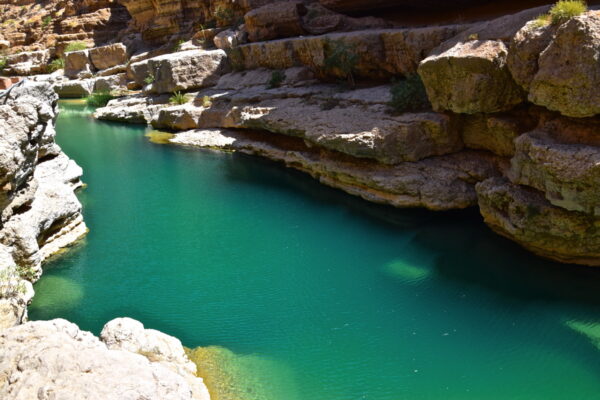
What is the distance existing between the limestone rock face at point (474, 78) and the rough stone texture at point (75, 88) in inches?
1105

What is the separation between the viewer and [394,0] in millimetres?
21266

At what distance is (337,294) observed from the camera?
9953 mm

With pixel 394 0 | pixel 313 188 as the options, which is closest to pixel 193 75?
pixel 394 0

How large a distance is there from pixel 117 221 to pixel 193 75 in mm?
13459

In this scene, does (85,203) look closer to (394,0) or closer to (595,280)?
(595,280)

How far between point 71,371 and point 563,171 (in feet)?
29.5

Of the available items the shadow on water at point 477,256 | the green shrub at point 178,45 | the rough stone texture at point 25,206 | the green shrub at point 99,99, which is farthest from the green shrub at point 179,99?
the rough stone texture at point 25,206

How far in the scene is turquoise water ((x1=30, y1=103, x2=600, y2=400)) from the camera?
303 inches

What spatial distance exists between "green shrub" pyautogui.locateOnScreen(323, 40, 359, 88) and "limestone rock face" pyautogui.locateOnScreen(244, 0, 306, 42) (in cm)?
479

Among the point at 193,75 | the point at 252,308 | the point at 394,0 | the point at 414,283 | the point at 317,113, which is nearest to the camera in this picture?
the point at 252,308

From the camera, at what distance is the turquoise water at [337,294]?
25.3 feet

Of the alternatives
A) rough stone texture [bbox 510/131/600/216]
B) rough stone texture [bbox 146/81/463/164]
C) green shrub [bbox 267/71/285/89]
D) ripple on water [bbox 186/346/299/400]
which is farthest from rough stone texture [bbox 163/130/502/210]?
ripple on water [bbox 186/346/299/400]

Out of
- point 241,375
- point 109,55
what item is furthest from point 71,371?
point 109,55

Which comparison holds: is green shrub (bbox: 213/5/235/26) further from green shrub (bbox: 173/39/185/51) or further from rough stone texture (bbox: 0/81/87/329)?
rough stone texture (bbox: 0/81/87/329)
